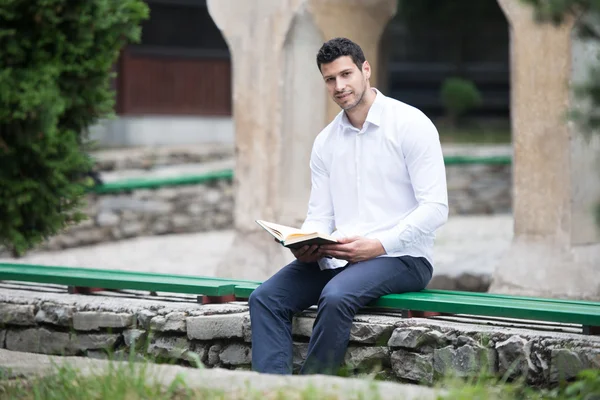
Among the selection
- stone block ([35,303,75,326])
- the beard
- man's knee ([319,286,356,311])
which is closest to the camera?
man's knee ([319,286,356,311])

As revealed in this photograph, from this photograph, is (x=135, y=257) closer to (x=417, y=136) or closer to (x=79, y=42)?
(x=79, y=42)

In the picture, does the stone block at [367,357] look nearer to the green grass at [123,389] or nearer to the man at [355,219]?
the man at [355,219]

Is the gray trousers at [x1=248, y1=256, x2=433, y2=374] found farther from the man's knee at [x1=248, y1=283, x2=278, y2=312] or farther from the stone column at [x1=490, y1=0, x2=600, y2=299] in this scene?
the stone column at [x1=490, y1=0, x2=600, y2=299]

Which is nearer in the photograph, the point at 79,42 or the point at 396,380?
the point at 396,380

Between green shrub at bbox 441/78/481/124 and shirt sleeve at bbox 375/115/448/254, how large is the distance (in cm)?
1653

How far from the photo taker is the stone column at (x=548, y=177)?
6.77 m

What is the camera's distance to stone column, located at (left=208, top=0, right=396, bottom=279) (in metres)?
8.08

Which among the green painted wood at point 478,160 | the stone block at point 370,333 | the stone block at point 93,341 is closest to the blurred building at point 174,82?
the green painted wood at point 478,160

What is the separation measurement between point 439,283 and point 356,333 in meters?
3.91

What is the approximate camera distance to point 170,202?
12.6 meters

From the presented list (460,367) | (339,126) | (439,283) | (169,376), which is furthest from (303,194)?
(169,376)

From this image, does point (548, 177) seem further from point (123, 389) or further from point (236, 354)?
point (123, 389)

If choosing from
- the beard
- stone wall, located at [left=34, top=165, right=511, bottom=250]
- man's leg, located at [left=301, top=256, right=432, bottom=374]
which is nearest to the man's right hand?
man's leg, located at [left=301, top=256, right=432, bottom=374]

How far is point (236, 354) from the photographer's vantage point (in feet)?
15.9
